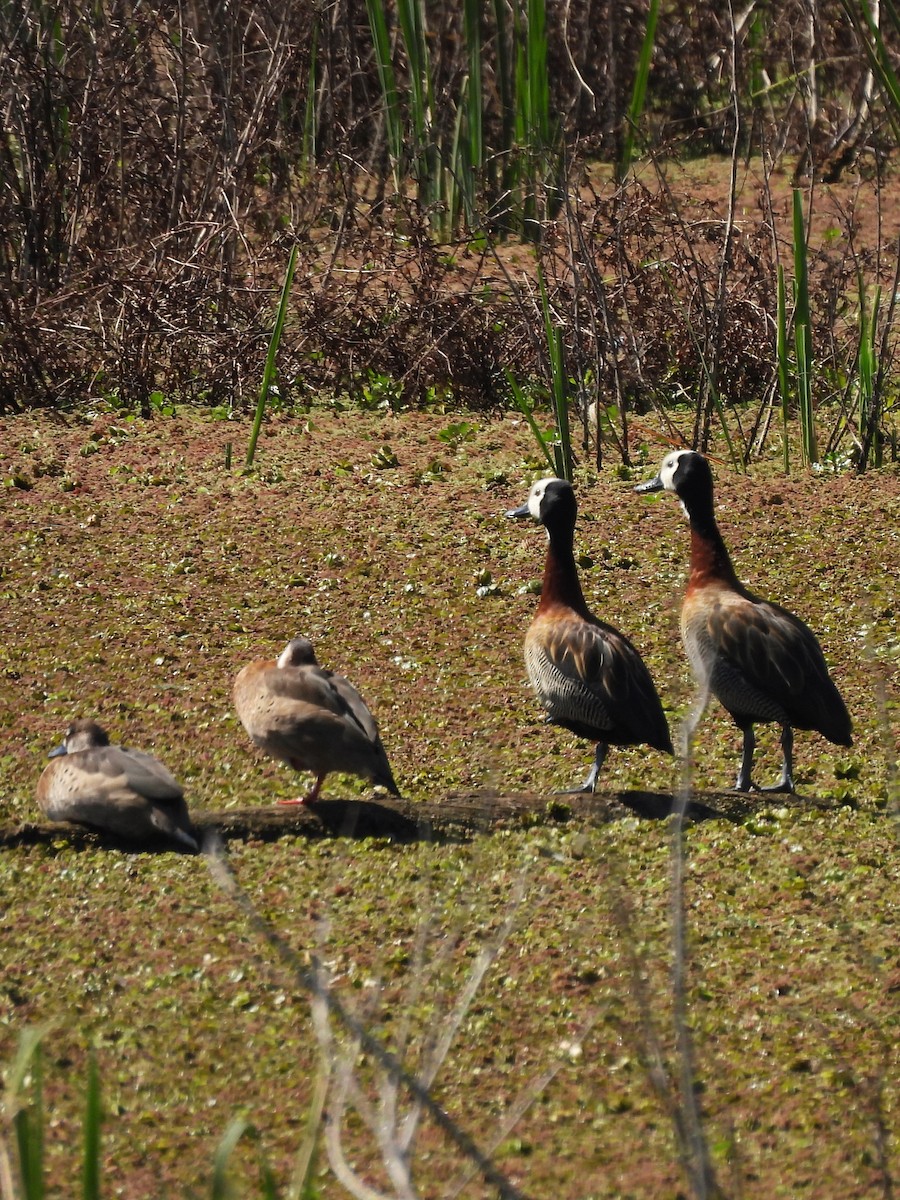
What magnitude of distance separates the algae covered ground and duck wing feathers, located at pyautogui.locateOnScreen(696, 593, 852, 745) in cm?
30

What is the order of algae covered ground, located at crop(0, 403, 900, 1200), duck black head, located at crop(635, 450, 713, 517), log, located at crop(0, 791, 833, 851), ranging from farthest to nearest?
duck black head, located at crop(635, 450, 713, 517) < log, located at crop(0, 791, 833, 851) < algae covered ground, located at crop(0, 403, 900, 1200)

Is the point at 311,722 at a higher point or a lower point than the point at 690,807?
higher

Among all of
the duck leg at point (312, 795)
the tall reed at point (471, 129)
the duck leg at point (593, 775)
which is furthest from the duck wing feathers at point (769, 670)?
the tall reed at point (471, 129)

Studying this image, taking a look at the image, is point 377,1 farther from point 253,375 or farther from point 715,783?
point 715,783

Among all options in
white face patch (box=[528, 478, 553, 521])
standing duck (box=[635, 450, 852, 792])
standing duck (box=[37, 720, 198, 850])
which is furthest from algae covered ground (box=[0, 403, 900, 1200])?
white face patch (box=[528, 478, 553, 521])

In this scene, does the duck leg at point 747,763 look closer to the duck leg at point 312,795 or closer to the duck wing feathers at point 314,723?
the duck wing feathers at point 314,723

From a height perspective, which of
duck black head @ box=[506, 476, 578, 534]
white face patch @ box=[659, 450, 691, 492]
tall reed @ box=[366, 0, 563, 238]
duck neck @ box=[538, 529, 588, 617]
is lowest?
duck neck @ box=[538, 529, 588, 617]

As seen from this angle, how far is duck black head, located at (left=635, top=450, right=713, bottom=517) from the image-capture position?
663 centimetres

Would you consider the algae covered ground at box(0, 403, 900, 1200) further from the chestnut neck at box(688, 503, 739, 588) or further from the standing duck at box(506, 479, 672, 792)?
the chestnut neck at box(688, 503, 739, 588)

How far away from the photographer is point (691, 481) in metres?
6.76

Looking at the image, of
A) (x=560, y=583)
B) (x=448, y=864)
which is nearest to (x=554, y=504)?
(x=560, y=583)

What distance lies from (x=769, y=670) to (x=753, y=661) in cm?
7

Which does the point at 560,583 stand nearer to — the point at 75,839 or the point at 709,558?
the point at 709,558

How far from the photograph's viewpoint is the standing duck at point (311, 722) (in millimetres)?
5617
